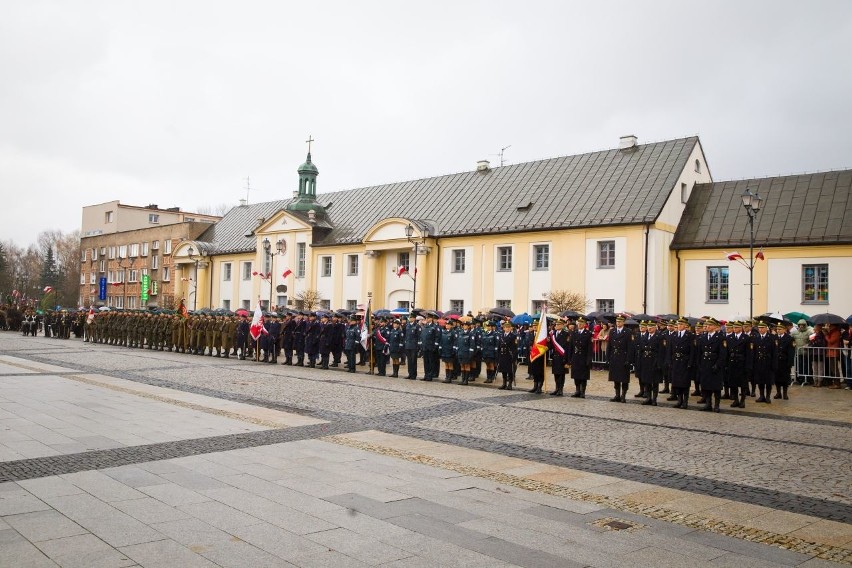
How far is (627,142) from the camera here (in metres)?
38.0

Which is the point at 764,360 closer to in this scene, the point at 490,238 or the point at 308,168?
the point at 490,238

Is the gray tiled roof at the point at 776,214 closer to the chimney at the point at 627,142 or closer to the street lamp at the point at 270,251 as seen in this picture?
the chimney at the point at 627,142

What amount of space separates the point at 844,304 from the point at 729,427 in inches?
754

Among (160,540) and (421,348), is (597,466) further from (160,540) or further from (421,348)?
(421,348)

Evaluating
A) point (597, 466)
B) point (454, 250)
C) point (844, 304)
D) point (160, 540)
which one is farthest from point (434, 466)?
point (454, 250)

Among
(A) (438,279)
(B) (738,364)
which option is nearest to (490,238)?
(A) (438,279)

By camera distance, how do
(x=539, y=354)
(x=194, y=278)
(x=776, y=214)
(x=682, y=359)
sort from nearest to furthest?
1. (x=682, y=359)
2. (x=539, y=354)
3. (x=776, y=214)
4. (x=194, y=278)

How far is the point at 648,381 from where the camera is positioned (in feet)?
50.8

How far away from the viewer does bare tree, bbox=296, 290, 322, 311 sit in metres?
45.3

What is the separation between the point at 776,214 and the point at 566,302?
9.72m

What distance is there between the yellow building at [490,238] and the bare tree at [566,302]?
0.86 m

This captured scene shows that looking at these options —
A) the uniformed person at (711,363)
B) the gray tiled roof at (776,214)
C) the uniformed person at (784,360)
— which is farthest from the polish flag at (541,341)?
the gray tiled roof at (776,214)

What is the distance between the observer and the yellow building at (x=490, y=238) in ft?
108

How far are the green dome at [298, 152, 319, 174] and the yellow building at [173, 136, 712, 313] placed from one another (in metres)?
0.10
